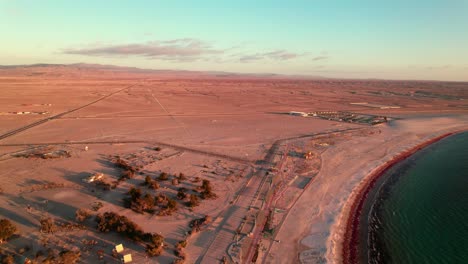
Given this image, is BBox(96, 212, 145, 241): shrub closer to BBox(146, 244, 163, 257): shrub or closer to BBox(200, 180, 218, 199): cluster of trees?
BBox(146, 244, 163, 257): shrub

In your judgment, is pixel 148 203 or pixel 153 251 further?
pixel 148 203

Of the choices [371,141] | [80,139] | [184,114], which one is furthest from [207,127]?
[371,141]

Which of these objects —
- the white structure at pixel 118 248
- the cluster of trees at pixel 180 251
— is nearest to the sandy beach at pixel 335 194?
the cluster of trees at pixel 180 251

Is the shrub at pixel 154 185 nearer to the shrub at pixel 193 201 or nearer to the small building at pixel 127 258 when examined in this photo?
the shrub at pixel 193 201

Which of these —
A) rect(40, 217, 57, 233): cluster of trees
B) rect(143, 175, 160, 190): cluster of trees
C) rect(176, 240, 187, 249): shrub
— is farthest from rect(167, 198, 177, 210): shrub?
rect(40, 217, 57, 233): cluster of trees

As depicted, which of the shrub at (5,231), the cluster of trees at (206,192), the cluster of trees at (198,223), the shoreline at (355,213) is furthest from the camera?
the cluster of trees at (206,192)

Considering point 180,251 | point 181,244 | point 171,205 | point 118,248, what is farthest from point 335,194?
point 118,248

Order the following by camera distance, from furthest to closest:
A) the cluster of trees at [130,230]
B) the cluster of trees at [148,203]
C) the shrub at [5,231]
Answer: the cluster of trees at [148,203] → the shrub at [5,231] → the cluster of trees at [130,230]

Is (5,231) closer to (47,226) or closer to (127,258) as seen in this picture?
(47,226)
